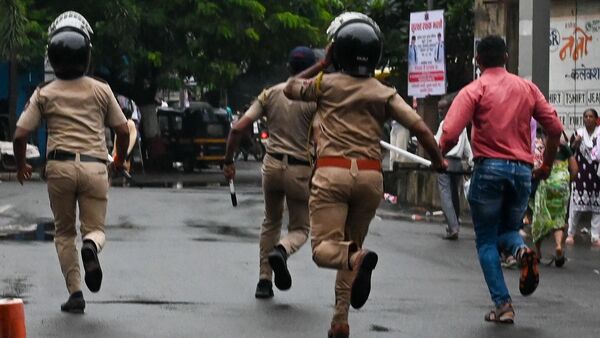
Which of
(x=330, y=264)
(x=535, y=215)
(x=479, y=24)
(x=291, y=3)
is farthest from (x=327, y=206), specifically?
(x=291, y=3)

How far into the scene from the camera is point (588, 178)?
18.2m

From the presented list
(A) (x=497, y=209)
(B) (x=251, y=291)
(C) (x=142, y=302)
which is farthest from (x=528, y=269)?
(C) (x=142, y=302)

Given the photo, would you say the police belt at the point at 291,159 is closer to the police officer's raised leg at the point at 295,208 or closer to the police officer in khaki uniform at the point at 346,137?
the police officer's raised leg at the point at 295,208

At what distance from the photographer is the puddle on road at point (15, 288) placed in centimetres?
1092

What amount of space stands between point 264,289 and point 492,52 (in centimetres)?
244

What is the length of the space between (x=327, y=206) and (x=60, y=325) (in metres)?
1.93

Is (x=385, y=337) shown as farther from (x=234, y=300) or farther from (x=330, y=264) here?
(x=234, y=300)

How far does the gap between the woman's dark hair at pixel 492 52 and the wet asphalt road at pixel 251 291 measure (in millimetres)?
1760

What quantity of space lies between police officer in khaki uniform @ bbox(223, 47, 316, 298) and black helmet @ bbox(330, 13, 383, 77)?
5.78 feet

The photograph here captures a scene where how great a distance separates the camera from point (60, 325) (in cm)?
947

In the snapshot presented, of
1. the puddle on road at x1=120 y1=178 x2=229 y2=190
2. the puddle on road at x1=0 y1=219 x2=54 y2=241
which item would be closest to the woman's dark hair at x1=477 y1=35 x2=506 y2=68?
the puddle on road at x1=0 y1=219 x2=54 y2=241

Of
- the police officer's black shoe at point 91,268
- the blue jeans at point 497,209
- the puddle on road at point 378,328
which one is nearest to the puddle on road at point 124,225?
the police officer's black shoe at point 91,268

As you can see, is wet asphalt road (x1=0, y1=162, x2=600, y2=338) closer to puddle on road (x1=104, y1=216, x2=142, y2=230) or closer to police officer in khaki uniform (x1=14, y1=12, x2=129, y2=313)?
puddle on road (x1=104, y1=216, x2=142, y2=230)

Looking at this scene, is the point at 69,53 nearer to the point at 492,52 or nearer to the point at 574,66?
the point at 492,52
